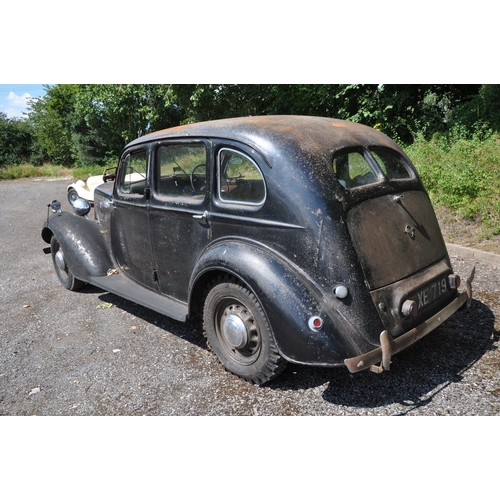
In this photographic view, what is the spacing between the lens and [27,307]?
5070mm

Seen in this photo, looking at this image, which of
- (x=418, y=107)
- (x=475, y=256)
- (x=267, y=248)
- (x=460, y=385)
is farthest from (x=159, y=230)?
(x=418, y=107)

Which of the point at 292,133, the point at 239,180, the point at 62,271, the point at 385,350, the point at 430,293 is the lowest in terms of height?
the point at 62,271

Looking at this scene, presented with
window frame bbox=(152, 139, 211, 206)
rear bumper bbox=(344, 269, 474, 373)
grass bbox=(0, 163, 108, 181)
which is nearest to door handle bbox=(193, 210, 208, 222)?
window frame bbox=(152, 139, 211, 206)

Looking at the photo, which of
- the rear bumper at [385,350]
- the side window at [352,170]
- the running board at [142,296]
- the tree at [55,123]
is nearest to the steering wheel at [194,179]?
the running board at [142,296]

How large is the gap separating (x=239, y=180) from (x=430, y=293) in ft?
5.63

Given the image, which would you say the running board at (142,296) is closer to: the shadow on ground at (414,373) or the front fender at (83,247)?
the front fender at (83,247)

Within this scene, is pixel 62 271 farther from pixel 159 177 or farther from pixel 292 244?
pixel 292 244

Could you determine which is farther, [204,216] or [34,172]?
[34,172]

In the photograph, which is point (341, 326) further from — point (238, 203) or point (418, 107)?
point (418, 107)

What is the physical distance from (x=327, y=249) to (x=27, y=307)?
4037 millimetres

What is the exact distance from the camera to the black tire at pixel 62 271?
17.6 ft

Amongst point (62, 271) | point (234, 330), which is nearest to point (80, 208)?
point (62, 271)

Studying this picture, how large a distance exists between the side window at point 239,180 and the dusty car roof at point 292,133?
150mm

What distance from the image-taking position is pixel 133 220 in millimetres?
4312
